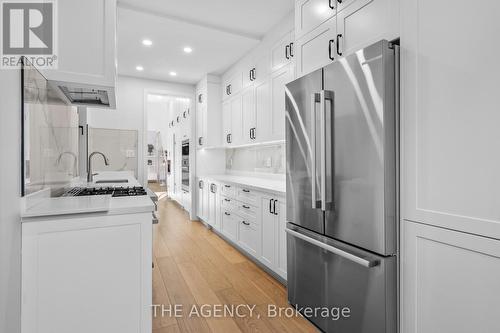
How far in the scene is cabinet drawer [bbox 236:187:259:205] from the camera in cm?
288

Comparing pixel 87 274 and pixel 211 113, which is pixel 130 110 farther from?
pixel 87 274

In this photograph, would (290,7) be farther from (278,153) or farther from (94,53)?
(94,53)

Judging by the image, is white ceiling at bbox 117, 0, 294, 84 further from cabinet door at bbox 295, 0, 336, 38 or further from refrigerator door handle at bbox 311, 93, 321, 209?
refrigerator door handle at bbox 311, 93, 321, 209

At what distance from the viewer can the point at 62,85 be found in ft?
5.72

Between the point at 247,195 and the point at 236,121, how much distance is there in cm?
140

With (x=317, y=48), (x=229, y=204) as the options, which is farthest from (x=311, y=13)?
(x=229, y=204)

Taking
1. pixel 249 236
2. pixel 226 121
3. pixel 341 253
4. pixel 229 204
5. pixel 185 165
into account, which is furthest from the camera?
pixel 185 165

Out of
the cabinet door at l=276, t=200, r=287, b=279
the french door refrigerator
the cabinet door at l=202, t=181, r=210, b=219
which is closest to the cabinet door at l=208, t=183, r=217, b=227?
the cabinet door at l=202, t=181, r=210, b=219

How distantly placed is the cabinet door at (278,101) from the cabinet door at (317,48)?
2.02ft

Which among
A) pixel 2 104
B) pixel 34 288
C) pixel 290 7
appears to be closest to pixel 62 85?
pixel 2 104

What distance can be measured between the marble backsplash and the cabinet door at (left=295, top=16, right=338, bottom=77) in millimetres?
1392

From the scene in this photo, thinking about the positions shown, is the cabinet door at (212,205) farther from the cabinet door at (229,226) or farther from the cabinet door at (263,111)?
the cabinet door at (263,111)

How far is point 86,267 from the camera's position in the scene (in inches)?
50.9

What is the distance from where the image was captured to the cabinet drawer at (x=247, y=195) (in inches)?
113
